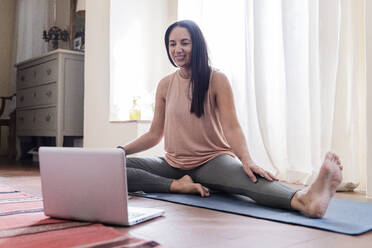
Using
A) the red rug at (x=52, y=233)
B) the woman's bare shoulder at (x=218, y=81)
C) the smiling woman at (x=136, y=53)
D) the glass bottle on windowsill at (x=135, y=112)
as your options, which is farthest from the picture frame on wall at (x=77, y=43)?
the red rug at (x=52, y=233)

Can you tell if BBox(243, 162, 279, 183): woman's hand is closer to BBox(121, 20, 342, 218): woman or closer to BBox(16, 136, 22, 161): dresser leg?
BBox(121, 20, 342, 218): woman

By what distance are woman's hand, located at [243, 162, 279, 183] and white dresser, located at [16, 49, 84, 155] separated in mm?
2300

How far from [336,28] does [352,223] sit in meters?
1.18

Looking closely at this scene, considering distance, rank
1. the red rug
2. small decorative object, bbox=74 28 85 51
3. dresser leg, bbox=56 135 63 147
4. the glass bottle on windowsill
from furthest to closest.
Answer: small decorative object, bbox=74 28 85 51
dresser leg, bbox=56 135 63 147
the glass bottle on windowsill
the red rug

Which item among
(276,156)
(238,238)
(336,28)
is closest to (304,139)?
(276,156)

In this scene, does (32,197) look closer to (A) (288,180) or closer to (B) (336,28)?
(A) (288,180)

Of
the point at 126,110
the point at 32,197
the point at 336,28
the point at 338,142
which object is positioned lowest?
the point at 32,197

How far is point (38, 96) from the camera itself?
379 cm


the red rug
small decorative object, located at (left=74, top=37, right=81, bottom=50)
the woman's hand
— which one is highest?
small decorative object, located at (left=74, top=37, right=81, bottom=50)

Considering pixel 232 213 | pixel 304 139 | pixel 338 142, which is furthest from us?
pixel 304 139

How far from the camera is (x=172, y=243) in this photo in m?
1.03

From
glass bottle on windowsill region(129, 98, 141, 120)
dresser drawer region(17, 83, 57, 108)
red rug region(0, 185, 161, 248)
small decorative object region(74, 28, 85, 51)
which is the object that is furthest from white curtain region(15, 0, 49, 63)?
red rug region(0, 185, 161, 248)

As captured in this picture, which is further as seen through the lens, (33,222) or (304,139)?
(304,139)

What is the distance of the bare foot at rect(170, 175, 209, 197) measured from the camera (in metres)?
1.74
